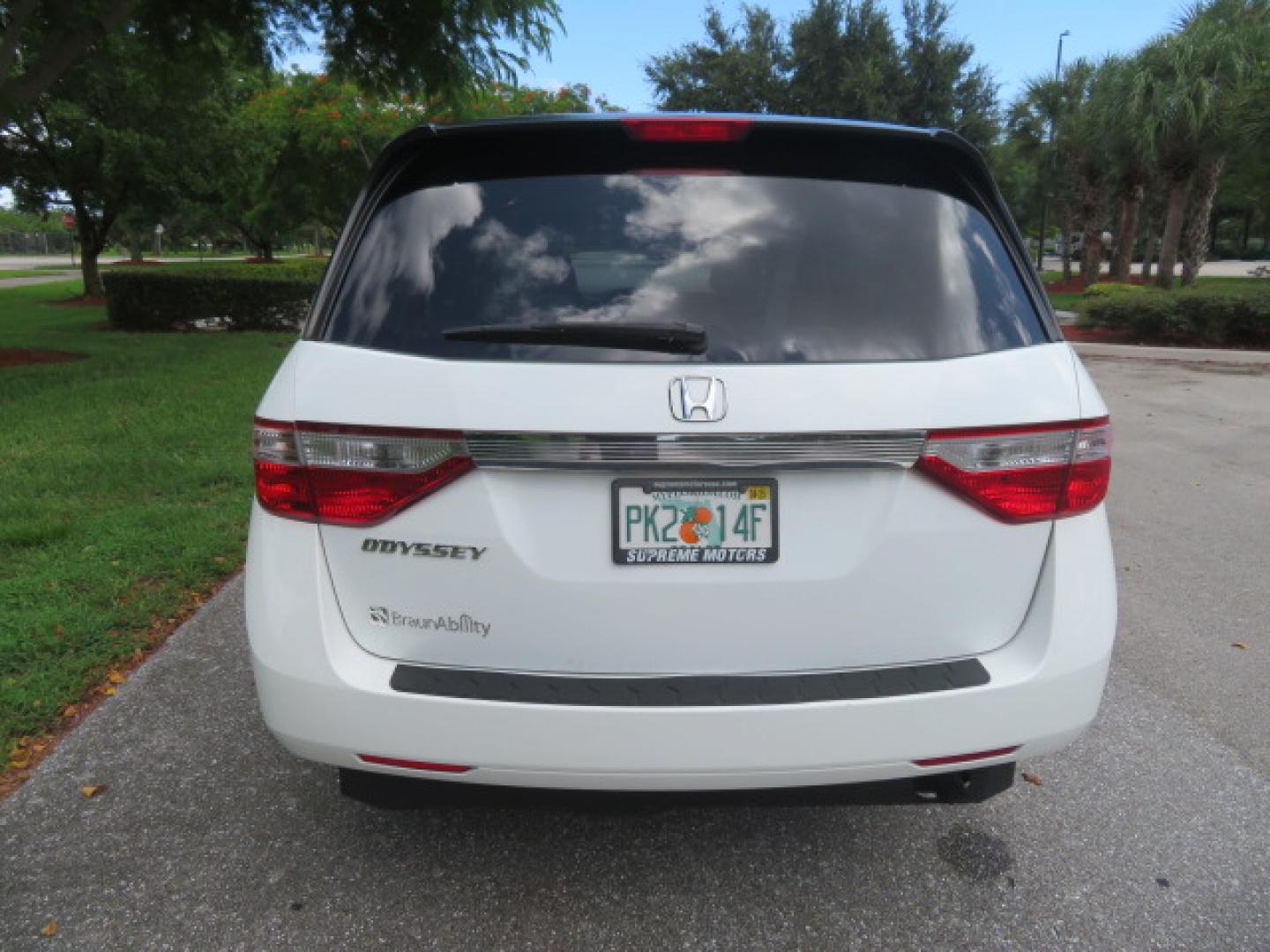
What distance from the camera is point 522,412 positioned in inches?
71.8

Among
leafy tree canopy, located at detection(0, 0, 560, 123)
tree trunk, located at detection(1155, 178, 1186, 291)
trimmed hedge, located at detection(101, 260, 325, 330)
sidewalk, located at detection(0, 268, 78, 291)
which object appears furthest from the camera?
sidewalk, located at detection(0, 268, 78, 291)

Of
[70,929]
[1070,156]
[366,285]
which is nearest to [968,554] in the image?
[366,285]

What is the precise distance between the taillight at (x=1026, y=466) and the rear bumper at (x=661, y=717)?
0.07 metres

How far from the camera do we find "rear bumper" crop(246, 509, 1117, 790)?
6.18ft

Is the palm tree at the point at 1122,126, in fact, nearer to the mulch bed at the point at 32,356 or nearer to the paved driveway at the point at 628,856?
the mulch bed at the point at 32,356

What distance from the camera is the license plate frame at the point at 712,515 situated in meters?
1.87

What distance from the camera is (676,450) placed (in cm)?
182

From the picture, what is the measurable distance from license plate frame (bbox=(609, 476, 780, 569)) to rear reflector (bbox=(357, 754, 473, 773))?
552 millimetres

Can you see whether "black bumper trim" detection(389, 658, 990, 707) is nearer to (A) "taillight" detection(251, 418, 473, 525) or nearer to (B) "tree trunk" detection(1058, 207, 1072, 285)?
(A) "taillight" detection(251, 418, 473, 525)

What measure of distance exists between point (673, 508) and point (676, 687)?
0.37m

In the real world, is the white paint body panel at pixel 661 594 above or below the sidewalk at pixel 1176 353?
above

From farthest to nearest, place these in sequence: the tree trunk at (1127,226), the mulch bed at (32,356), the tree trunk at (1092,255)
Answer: the tree trunk at (1092,255) < the tree trunk at (1127,226) < the mulch bed at (32,356)

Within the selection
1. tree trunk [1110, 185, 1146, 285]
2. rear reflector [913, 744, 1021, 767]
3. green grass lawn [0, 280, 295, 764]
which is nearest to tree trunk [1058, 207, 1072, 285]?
tree trunk [1110, 185, 1146, 285]

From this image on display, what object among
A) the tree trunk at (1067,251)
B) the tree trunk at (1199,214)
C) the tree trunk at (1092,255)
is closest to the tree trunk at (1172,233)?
the tree trunk at (1199,214)
